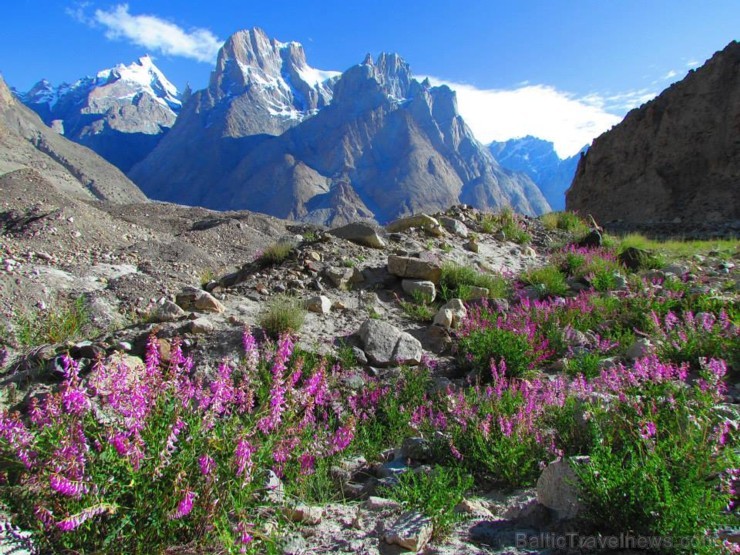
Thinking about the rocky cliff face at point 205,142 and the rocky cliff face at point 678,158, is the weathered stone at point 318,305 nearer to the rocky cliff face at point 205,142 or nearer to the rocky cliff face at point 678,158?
the rocky cliff face at point 678,158

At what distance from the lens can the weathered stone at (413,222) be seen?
10.9 metres

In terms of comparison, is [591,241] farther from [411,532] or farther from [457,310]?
[411,532]

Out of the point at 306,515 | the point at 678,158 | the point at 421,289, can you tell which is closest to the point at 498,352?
the point at 421,289

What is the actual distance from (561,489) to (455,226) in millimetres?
8968

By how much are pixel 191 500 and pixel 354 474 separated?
5.41 ft

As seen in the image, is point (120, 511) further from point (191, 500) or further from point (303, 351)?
point (303, 351)

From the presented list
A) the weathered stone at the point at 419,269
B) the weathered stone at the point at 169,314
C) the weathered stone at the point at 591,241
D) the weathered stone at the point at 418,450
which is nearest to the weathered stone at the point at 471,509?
the weathered stone at the point at 418,450

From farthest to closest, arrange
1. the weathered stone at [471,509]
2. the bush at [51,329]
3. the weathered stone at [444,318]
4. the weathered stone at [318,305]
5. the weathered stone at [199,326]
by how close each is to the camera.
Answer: the bush at [51,329] → the weathered stone at [318,305] → the weathered stone at [444,318] → the weathered stone at [199,326] → the weathered stone at [471,509]

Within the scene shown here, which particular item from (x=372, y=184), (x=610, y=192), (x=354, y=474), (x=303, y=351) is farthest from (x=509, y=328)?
(x=372, y=184)

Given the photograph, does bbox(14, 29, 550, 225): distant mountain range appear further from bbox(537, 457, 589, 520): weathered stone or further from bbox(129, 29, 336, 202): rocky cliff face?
bbox(537, 457, 589, 520): weathered stone

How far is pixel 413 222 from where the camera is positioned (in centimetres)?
1113

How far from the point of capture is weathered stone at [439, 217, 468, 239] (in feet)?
36.3

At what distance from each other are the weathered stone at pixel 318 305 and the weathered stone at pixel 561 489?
14.4 ft

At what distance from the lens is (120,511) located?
6.49 feet
